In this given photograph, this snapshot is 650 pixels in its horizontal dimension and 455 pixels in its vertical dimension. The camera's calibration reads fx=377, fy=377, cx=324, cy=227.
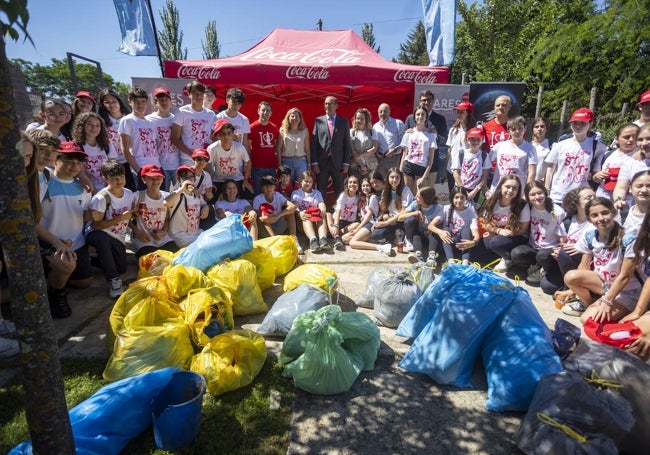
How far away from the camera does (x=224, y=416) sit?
2.27 meters

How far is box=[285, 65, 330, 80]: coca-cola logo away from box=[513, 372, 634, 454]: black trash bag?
23.9 ft

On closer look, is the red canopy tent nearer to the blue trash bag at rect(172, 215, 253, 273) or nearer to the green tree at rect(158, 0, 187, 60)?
the blue trash bag at rect(172, 215, 253, 273)

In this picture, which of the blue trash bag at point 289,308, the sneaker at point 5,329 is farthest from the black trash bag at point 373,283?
the sneaker at point 5,329

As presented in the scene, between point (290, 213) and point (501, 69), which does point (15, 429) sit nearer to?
point (290, 213)

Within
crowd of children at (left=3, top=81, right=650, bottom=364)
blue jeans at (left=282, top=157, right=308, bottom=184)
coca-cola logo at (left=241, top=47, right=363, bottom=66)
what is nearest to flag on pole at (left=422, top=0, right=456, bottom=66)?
coca-cola logo at (left=241, top=47, right=363, bottom=66)

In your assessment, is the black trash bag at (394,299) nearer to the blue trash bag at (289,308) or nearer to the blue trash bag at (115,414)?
the blue trash bag at (289,308)

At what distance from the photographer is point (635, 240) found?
3018 mm

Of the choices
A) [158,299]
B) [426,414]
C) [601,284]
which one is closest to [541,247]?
[601,284]

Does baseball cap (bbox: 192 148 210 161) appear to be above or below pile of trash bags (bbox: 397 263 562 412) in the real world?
above

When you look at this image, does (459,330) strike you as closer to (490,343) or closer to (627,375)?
(490,343)

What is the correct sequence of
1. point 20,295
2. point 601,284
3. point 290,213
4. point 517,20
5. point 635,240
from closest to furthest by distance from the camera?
point 20,295, point 635,240, point 601,284, point 290,213, point 517,20

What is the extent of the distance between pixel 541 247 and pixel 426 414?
2.96 meters

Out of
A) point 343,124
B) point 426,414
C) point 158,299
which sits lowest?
point 426,414

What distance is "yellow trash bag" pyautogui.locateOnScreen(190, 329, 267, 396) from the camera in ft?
7.82
